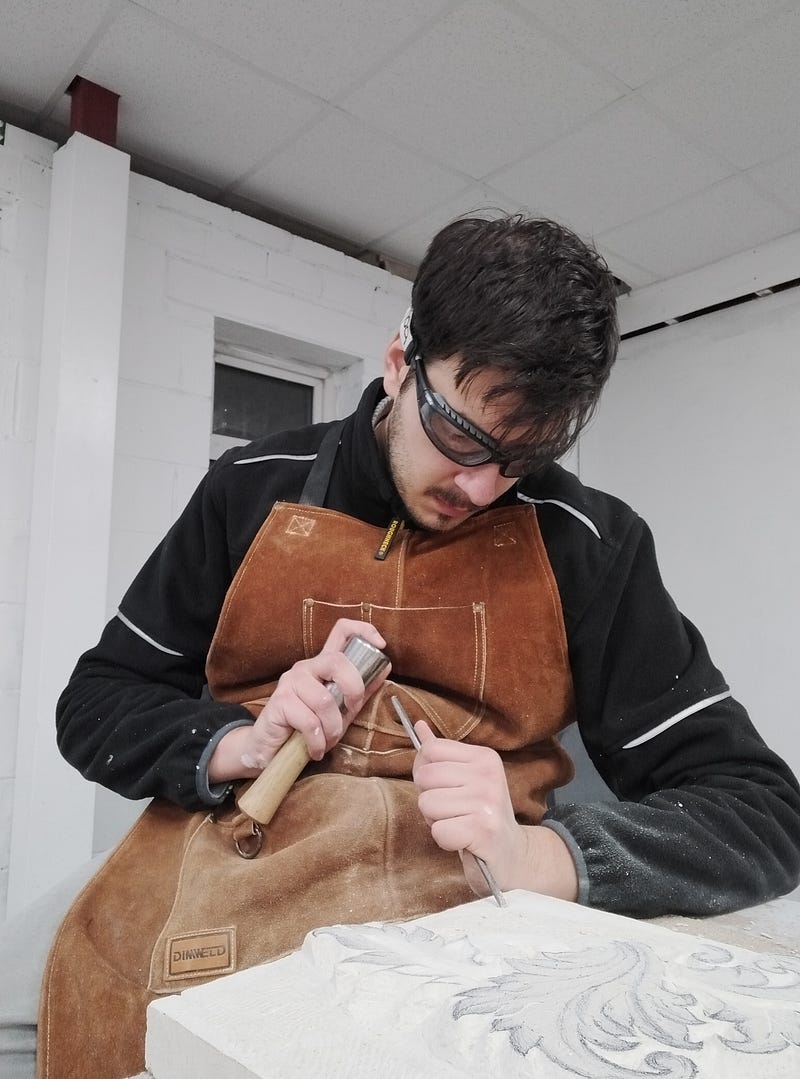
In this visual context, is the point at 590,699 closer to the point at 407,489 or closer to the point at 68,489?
the point at 407,489

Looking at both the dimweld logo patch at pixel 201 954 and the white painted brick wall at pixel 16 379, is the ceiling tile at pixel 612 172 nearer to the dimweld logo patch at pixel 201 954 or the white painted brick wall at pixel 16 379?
the white painted brick wall at pixel 16 379

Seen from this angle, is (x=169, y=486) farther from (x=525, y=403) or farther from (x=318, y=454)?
(x=525, y=403)

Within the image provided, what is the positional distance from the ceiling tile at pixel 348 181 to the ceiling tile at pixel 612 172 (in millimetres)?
277

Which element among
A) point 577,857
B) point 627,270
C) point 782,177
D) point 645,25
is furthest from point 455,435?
point 627,270

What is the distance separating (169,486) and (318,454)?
4.52 ft

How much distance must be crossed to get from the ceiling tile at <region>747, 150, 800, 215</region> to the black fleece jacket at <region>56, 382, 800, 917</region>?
1.96 meters

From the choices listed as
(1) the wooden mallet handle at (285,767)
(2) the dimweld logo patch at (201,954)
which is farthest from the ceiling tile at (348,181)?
(2) the dimweld logo patch at (201,954)

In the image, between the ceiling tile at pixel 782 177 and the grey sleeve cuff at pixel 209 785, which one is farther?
the ceiling tile at pixel 782 177

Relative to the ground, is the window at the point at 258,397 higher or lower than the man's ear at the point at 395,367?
higher

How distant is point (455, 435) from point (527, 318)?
169mm

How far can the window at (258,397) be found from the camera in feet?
9.23

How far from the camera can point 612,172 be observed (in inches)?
102

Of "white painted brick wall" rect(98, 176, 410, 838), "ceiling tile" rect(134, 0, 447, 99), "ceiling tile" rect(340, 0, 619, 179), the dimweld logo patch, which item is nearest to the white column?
"white painted brick wall" rect(98, 176, 410, 838)

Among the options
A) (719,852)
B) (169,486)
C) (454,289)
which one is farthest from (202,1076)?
(169,486)
